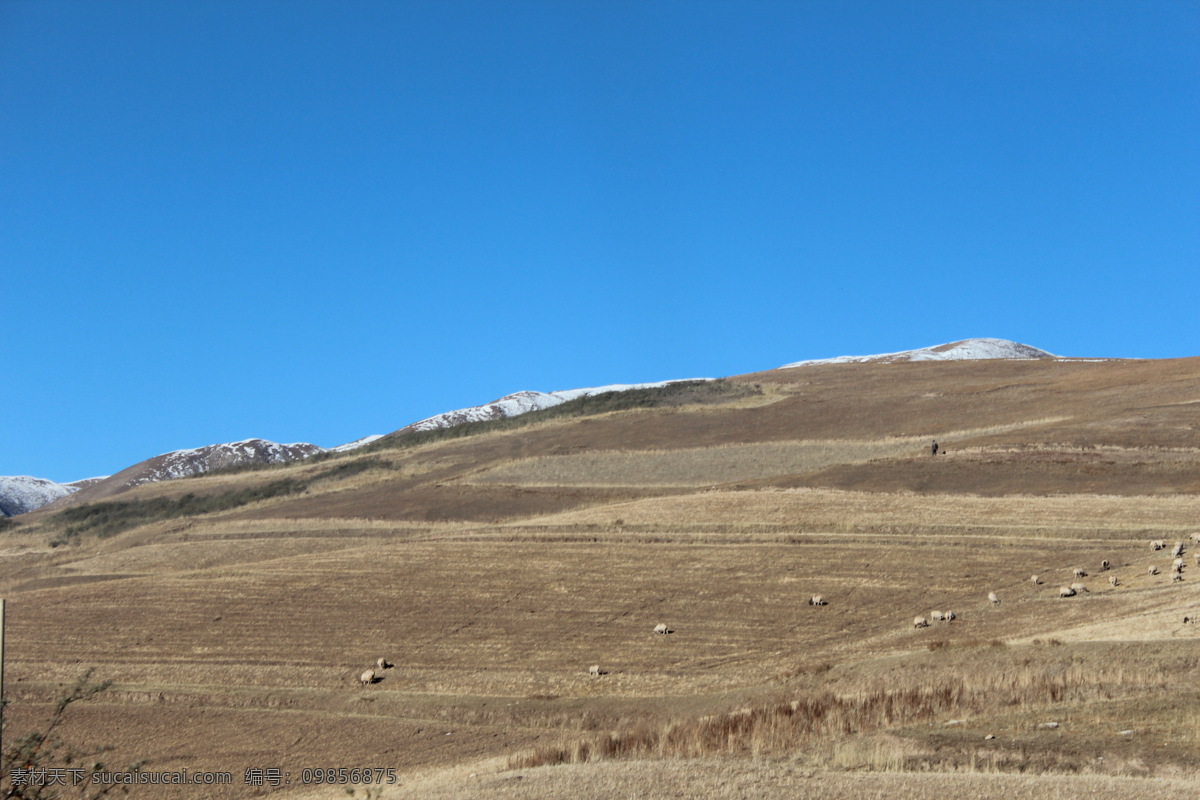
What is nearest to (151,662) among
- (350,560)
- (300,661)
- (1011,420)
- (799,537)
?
(300,661)

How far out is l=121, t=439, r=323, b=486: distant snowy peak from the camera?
168000 mm

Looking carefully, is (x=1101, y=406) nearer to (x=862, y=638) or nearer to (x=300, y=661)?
(x=862, y=638)

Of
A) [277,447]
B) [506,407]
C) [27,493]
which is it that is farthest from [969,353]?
[27,493]

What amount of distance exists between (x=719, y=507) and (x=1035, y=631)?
858 inches

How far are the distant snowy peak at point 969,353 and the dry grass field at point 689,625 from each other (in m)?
84.0

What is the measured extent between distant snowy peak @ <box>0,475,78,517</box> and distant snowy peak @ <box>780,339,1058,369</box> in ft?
398

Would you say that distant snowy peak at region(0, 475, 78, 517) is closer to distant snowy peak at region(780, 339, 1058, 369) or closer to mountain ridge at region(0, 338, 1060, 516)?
mountain ridge at region(0, 338, 1060, 516)

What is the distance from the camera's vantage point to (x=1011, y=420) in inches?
2542

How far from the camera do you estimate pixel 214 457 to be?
178625mm

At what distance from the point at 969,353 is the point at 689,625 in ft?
438

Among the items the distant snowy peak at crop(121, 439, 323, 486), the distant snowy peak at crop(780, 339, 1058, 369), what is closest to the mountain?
the distant snowy peak at crop(121, 439, 323, 486)

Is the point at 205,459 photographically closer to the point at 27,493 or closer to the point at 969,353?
the point at 27,493

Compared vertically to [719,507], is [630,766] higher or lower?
lower

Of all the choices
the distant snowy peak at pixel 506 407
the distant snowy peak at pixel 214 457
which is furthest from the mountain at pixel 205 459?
the distant snowy peak at pixel 506 407
